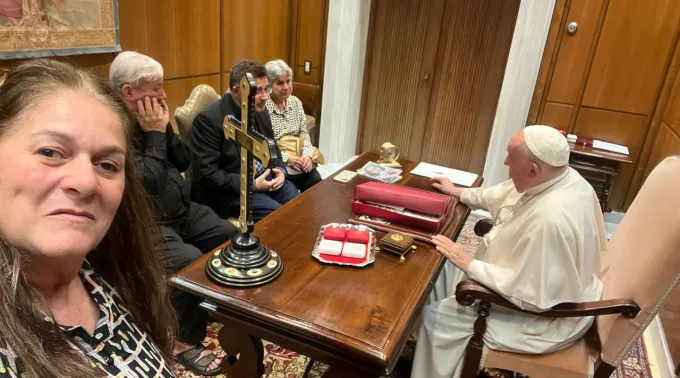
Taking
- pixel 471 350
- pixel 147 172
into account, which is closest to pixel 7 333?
pixel 147 172

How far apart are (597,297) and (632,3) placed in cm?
283

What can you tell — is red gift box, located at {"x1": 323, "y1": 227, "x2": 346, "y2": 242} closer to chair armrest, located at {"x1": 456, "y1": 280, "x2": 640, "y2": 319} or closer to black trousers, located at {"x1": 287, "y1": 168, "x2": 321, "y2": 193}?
chair armrest, located at {"x1": 456, "y1": 280, "x2": 640, "y2": 319}

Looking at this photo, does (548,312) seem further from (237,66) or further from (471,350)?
(237,66)

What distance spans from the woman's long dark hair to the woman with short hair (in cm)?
199

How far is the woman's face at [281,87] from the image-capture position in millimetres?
3059

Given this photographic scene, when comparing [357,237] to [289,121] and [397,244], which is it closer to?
[397,244]

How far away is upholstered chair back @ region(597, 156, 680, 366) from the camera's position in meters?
1.46

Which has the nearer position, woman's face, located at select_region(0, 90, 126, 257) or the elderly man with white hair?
woman's face, located at select_region(0, 90, 126, 257)

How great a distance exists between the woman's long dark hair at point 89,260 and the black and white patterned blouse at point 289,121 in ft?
6.84

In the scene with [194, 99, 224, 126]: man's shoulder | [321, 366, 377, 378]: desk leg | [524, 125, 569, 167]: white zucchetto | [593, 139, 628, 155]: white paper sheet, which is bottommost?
[321, 366, 377, 378]: desk leg

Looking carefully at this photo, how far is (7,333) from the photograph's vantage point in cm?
63

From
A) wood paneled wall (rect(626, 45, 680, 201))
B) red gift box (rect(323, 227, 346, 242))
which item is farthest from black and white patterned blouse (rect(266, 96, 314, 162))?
wood paneled wall (rect(626, 45, 680, 201))

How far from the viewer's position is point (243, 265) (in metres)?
1.41

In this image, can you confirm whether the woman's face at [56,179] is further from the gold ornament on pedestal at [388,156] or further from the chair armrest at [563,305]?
the gold ornament on pedestal at [388,156]
